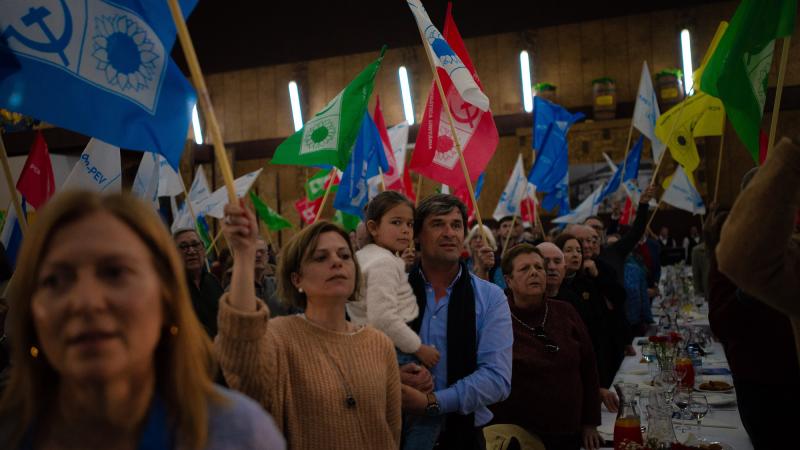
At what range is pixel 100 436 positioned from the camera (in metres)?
1.16

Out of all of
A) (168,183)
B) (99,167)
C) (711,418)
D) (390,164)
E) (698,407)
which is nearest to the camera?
(698,407)

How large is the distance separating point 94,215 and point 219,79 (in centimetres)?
2154

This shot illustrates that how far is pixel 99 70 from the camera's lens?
2.56 m

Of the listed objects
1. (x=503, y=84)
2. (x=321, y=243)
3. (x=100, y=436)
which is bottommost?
→ (x=100, y=436)

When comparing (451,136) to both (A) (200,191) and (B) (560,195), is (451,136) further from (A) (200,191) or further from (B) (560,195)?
(A) (200,191)

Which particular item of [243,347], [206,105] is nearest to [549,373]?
[243,347]

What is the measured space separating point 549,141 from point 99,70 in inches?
249

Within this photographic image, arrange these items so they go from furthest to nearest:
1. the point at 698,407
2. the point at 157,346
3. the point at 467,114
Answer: the point at 467,114, the point at 698,407, the point at 157,346

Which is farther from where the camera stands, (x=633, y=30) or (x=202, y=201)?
(x=633, y=30)

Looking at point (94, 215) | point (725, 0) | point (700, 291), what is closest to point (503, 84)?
point (725, 0)

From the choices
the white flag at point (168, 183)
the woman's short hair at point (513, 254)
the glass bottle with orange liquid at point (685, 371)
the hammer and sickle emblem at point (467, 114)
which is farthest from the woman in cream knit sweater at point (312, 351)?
the white flag at point (168, 183)

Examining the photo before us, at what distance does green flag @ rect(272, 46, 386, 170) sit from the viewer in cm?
525

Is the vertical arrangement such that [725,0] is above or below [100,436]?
above

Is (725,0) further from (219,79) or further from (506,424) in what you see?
(506,424)
